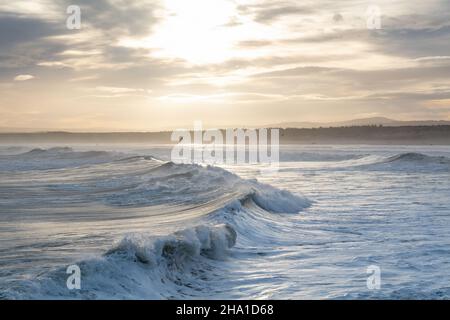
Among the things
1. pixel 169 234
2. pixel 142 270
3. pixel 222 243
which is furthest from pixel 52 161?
pixel 142 270

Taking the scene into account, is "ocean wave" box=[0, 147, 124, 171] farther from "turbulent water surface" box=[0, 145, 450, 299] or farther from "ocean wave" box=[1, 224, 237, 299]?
"ocean wave" box=[1, 224, 237, 299]

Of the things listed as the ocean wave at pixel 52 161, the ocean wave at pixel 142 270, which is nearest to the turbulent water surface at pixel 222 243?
the ocean wave at pixel 142 270

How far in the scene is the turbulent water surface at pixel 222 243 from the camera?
21.9 feet

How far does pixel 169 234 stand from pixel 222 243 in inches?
35.6

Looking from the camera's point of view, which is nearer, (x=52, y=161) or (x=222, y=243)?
(x=222, y=243)

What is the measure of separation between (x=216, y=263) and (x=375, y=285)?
99.4 inches

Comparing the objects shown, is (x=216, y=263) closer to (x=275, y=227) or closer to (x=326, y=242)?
(x=326, y=242)

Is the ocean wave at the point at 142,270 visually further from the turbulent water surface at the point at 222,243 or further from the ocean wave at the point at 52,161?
the ocean wave at the point at 52,161

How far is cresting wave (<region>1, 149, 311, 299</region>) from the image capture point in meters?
6.45

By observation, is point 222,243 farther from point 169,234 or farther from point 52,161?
point 52,161

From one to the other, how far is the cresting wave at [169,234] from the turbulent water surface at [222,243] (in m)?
0.02

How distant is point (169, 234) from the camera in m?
8.90

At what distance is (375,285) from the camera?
267 inches
